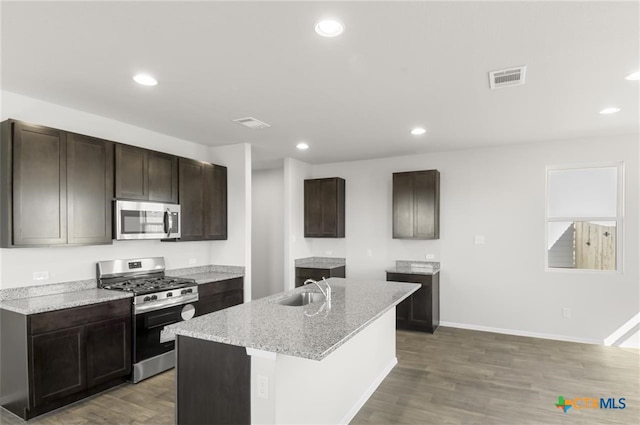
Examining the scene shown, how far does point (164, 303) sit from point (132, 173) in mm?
1393

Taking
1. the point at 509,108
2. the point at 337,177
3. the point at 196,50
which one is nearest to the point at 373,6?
the point at 196,50

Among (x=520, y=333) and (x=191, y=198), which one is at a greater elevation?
(x=191, y=198)

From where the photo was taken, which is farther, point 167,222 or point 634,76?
point 167,222

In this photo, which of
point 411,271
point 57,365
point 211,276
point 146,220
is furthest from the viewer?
point 411,271

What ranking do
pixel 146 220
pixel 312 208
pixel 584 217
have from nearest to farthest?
pixel 146 220, pixel 584 217, pixel 312 208

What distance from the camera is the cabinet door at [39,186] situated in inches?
111

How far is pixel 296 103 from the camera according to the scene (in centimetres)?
329

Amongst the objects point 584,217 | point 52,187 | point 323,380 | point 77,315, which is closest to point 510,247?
point 584,217

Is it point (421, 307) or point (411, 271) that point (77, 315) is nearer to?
point (421, 307)

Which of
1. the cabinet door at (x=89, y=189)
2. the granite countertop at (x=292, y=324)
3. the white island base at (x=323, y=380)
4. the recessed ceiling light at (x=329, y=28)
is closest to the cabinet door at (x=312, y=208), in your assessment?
the white island base at (x=323, y=380)

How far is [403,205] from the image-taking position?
5.48 meters

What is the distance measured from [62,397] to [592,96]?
17.1ft

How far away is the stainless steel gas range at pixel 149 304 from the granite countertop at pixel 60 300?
159mm

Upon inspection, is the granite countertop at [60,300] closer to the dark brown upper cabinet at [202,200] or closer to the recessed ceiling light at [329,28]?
the dark brown upper cabinet at [202,200]
